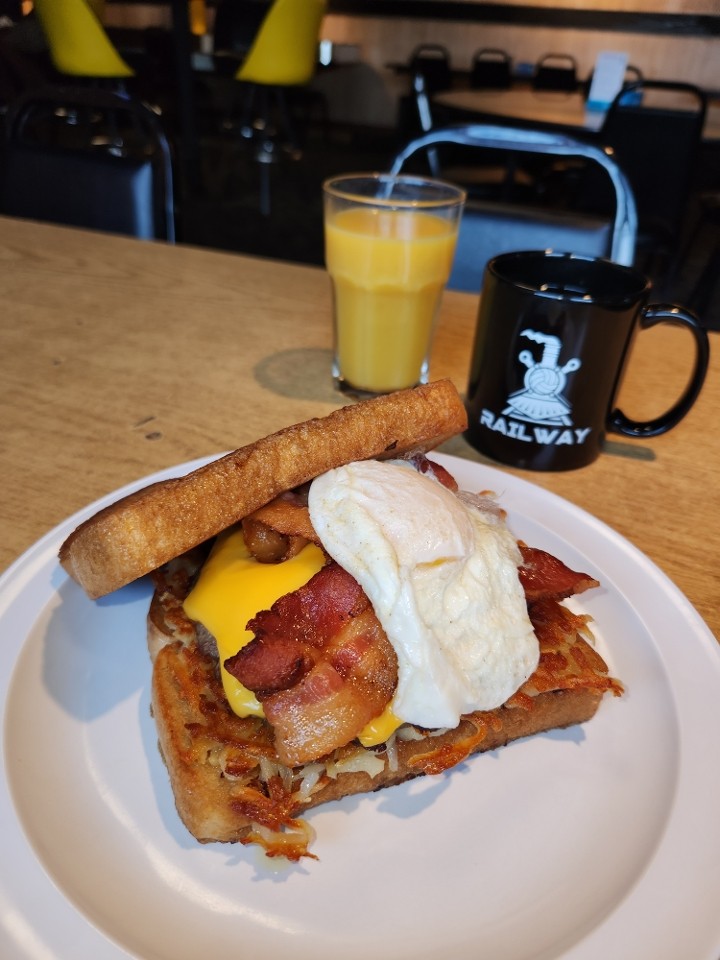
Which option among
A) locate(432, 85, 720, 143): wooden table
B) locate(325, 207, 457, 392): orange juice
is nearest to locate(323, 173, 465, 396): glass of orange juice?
locate(325, 207, 457, 392): orange juice

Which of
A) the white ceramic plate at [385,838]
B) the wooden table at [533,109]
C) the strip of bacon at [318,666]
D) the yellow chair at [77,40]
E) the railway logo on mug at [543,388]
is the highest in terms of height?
the yellow chair at [77,40]

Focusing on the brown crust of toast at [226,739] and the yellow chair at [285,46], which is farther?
the yellow chair at [285,46]

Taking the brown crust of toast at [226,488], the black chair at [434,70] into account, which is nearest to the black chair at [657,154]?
the brown crust of toast at [226,488]

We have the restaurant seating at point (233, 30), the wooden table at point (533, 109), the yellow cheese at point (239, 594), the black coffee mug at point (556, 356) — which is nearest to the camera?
the yellow cheese at point (239, 594)

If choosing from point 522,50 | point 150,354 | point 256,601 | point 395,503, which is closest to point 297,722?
point 256,601

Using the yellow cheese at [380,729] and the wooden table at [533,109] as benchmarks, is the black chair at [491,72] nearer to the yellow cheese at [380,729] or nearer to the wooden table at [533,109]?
the wooden table at [533,109]

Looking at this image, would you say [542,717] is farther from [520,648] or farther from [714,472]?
[714,472]

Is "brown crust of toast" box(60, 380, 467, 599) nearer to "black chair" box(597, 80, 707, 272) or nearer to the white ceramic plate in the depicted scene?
the white ceramic plate
